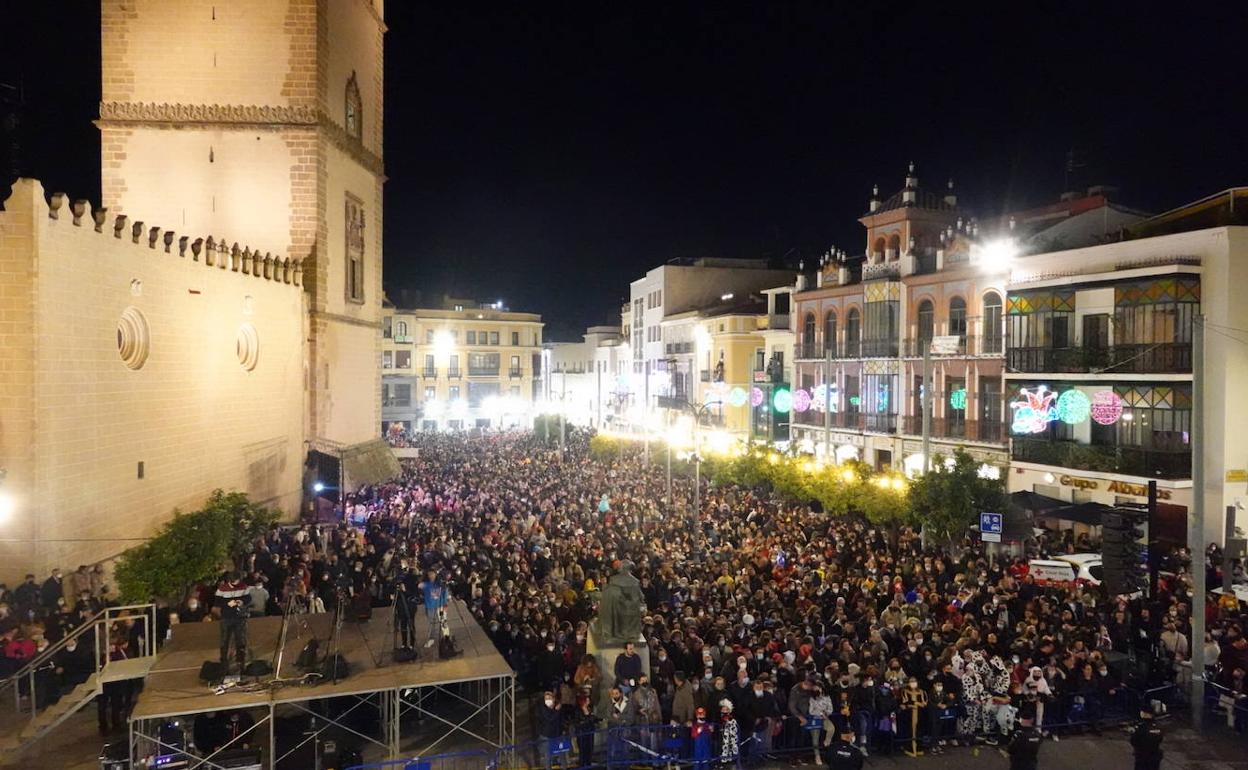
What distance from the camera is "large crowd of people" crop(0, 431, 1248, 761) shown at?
11367 millimetres

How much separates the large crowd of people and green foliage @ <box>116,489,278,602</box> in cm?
47

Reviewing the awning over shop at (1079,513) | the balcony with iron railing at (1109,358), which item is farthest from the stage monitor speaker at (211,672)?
the balcony with iron railing at (1109,358)

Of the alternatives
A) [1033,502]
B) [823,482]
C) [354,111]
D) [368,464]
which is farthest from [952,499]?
[354,111]

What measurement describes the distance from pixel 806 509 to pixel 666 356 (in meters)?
31.5

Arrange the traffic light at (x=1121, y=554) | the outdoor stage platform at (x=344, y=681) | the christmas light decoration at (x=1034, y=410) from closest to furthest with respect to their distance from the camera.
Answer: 1. the outdoor stage platform at (x=344, y=681)
2. the traffic light at (x=1121, y=554)
3. the christmas light decoration at (x=1034, y=410)

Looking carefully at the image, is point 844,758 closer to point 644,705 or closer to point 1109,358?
point 644,705

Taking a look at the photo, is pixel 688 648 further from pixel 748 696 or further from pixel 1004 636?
pixel 1004 636

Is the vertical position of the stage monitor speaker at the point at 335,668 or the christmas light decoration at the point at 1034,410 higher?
the christmas light decoration at the point at 1034,410

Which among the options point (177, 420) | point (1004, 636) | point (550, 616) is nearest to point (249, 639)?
point (550, 616)

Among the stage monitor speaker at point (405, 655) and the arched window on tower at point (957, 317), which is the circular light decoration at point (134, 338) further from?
the arched window on tower at point (957, 317)

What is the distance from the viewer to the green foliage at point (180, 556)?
14102 millimetres

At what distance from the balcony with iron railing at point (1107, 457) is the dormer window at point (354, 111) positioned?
22.8 meters

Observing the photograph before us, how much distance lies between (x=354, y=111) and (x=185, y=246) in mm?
12047

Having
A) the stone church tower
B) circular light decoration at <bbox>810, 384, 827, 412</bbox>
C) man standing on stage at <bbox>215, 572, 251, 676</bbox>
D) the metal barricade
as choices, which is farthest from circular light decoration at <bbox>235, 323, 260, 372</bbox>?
circular light decoration at <bbox>810, 384, 827, 412</bbox>
